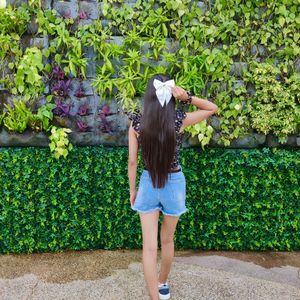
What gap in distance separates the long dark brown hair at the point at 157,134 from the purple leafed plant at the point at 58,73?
4.44 ft

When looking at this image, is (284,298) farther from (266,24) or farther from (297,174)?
(266,24)

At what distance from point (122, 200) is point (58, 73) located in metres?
1.23

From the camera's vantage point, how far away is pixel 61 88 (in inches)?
142

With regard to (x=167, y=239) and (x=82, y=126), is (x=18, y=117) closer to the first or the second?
(x=82, y=126)

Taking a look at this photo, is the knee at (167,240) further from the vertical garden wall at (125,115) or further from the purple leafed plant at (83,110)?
the purple leafed plant at (83,110)

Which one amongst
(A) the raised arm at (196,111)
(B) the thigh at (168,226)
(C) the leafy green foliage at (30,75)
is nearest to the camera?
(A) the raised arm at (196,111)

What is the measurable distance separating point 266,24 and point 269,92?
591 mm

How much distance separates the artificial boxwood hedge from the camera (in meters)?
3.62

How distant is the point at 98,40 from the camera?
140 inches

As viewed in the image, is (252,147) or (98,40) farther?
(252,147)

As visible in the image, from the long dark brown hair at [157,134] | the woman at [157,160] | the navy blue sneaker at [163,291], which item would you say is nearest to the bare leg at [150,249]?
the woman at [157,160]

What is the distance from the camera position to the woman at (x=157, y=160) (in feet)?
8.14

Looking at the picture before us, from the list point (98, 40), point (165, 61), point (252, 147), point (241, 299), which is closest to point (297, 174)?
point (252, 147)

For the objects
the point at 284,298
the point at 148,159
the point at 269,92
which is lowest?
the point at 284,298
